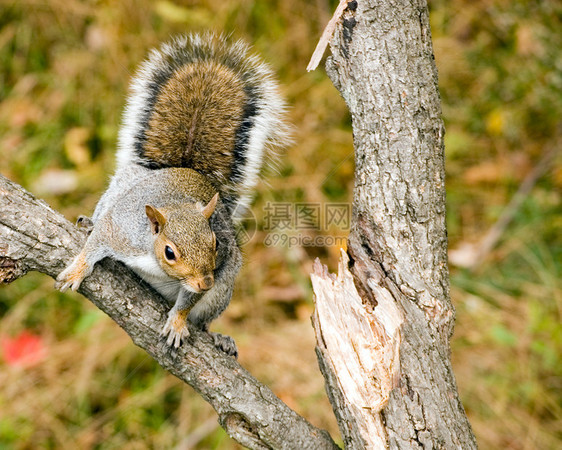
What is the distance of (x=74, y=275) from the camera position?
1.30 metres

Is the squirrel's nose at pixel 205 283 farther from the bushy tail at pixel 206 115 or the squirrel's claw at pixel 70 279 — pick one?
the bushy tail at pixel 206 115

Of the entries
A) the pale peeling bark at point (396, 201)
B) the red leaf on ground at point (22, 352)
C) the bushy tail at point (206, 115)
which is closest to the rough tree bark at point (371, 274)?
the pale peeling bark at point (396, 201)

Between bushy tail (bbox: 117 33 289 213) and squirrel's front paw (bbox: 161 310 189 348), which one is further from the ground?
bushy tail (bbox: 117 33 289 213)

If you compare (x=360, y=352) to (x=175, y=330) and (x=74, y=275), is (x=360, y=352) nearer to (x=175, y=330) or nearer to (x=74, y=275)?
(x=175, y=330)

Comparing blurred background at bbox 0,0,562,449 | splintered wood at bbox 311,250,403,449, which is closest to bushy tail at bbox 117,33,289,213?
blurred background at bbox 0,0,562,449

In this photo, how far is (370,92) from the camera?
1.27 meters

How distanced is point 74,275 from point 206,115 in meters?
0.69

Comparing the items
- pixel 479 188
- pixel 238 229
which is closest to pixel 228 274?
pixel 238 229

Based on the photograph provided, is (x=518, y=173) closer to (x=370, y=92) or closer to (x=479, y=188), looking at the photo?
(x=479, y=188)

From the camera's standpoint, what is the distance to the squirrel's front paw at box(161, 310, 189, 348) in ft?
4.30

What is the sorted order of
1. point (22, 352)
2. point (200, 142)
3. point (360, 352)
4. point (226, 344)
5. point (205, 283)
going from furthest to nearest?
point (22, 352) → point (200, 142) → point (226, 344) → point (205, 283) → point (360, 352)

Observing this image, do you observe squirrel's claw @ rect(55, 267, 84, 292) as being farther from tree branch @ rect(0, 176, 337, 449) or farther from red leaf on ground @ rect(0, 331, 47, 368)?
red leaf on ground @ rect(0, 331, 47, 368)

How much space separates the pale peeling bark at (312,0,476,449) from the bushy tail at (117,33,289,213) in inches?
22.0

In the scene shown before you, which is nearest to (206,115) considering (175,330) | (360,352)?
(175,330)
